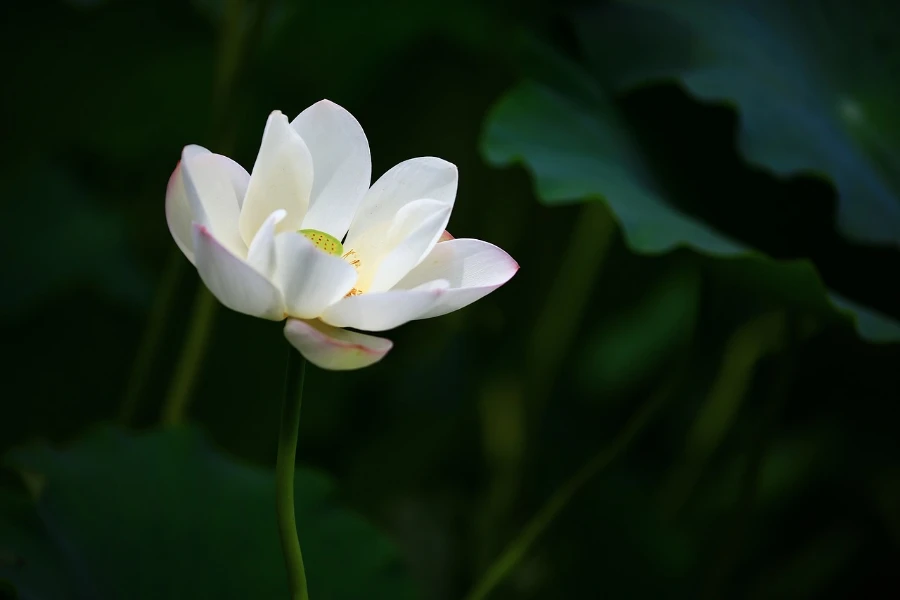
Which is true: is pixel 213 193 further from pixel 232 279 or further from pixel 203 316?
pixel 203 316

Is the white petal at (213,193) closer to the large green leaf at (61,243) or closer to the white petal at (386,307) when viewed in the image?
the white petal at (386,307)

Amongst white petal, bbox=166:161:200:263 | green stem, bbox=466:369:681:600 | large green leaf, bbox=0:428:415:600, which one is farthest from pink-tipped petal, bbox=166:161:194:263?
green stem, bbox=466:369:681:600

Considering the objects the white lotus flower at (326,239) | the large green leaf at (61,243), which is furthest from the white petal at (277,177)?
the large green leaf at (61,243)

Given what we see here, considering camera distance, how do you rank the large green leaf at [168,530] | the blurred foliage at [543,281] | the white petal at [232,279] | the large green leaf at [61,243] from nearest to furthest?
the white petal at [232,279], the large green leaf at [168,530], the blurred foliage at [543,281], the large green leaf at [61,243]

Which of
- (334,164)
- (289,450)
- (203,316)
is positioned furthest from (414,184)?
(203,316)

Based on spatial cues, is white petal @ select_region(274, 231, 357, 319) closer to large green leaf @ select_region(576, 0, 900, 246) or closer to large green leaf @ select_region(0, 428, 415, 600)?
large green leaf @ select_region(0, 428, 415, 600)

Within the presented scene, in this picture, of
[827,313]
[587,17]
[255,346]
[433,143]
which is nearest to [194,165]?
[827,313]

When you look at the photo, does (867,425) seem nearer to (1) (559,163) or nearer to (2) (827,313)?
(2) (827,313)
